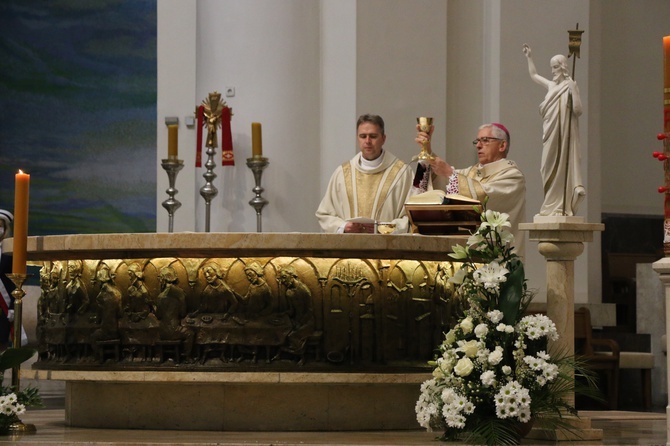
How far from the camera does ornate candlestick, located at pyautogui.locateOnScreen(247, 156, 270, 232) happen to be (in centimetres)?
1128

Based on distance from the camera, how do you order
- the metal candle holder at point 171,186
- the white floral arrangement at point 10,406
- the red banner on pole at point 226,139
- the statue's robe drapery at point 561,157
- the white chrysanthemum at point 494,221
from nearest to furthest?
the white chrysanthemum at point 494,221
the white floral arrangement at point 10,406
the statue's robe drapery at point 561,157
the metal candle holder at point 171,186
the red banner on pole at point 226,139

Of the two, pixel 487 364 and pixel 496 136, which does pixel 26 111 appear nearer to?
pixel 496 136

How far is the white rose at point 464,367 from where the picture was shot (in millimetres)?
6297

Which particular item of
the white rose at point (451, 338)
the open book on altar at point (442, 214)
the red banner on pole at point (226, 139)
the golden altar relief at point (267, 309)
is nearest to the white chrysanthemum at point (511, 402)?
the white rose at point (451, 338)

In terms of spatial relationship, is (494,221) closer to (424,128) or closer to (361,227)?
(361,227)

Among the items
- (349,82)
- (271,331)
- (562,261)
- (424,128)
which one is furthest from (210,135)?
(562,261)

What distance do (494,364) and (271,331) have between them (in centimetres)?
123

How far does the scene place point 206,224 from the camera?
1120 cm

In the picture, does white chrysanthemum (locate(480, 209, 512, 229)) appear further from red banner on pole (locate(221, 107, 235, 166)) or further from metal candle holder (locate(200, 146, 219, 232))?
red banner on pole (locate(221, 107, 235, 166))

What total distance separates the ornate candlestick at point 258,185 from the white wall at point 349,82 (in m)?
0.35

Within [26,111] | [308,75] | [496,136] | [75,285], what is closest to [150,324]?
[75,285]

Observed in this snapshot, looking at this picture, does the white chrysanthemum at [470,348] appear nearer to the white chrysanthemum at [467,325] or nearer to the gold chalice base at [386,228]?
the white chrysanthemum at [467,325]

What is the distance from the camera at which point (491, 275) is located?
255 inches

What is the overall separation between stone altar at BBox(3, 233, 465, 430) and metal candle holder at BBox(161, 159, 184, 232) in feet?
13.1
